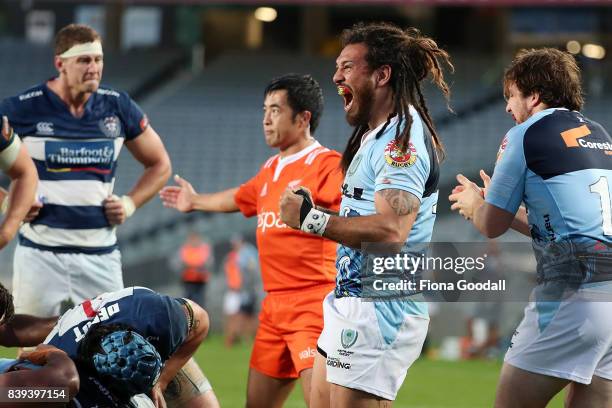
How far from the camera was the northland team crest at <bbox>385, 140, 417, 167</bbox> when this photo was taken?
14.7ft

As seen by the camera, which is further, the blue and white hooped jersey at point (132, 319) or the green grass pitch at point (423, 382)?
the green grass pitch at point (423, 382)

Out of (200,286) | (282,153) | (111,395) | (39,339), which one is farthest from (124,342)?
(200,286)

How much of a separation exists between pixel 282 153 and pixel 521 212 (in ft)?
5.41

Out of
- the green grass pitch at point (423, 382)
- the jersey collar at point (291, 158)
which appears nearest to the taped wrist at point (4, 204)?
the jersey collar at point (291, 158)

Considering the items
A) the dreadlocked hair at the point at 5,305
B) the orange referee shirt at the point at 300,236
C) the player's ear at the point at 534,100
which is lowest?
the dreadlocked hair at the point at 5,305

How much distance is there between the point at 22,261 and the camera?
6699 millimetres

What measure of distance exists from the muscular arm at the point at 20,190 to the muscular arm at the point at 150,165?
1038 millimetres

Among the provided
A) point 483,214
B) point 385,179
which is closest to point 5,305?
point 385,179

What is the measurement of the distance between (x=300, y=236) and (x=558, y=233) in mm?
1738

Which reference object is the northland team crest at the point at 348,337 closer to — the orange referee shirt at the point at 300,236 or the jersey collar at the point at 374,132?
the jersey collar at the point at 374,132

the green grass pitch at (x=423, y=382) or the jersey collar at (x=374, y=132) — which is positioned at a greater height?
the jersey collar at (x=374, y=132)

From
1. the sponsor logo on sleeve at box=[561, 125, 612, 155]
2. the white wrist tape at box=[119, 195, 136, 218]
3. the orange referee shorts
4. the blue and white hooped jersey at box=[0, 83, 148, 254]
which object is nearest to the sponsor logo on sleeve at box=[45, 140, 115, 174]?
the blue and white hooped jersey at box=[0, 83, 148, 254]

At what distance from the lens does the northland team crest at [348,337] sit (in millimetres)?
4648

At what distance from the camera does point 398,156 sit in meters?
4.48
